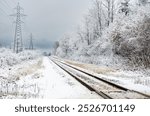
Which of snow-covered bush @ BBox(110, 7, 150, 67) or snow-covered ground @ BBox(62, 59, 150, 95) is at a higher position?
snow-covered bush @ BBox(110, 7, 150, 67)

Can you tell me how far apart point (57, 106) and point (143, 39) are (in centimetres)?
1907

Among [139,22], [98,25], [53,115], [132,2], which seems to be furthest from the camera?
[98,25]

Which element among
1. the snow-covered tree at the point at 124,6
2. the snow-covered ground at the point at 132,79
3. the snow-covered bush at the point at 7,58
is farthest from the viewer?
the snow-covered tree at the point at 124,6

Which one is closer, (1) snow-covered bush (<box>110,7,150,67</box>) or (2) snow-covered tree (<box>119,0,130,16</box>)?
(1) snow-covered bush (<box>110,7,150,67</box>)

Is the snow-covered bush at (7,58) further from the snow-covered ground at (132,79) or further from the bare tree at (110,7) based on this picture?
the bare tree at (110,7)

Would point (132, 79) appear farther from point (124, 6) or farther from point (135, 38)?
point (124, 6)

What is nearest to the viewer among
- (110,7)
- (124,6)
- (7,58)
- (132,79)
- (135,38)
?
(132,79)

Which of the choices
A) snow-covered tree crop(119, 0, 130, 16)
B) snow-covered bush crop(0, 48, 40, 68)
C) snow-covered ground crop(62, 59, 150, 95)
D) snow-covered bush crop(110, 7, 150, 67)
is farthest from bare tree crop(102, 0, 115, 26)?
snow-covered ground crop(62, 59, 150, 95)

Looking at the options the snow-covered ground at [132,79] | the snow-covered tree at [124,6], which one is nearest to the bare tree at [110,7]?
the snow-covered tree at [124,6]

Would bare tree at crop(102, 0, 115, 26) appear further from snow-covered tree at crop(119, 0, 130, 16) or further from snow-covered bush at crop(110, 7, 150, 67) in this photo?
snow-covered bush at crop(110, 7, 150, 67)

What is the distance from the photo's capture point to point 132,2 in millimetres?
48062

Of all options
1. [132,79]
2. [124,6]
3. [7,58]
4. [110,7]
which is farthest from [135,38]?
[124,6]

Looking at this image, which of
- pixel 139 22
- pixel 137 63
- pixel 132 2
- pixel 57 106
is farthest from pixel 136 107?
pixel 132 2

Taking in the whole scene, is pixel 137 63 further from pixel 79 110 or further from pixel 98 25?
pixel 98 25
